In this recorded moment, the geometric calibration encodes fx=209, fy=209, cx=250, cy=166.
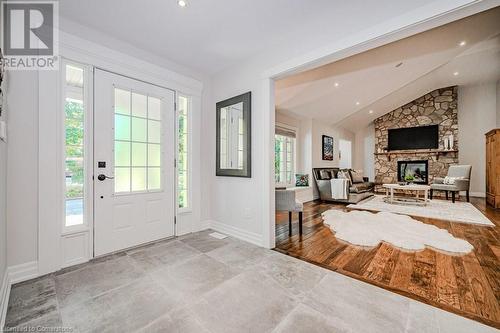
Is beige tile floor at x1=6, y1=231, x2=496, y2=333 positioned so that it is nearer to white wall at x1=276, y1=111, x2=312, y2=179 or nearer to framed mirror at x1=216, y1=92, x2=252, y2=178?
framed mirror at x1=216, y1=92, x2=252, y2=178

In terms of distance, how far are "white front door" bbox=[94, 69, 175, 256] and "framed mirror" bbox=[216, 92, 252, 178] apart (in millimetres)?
731

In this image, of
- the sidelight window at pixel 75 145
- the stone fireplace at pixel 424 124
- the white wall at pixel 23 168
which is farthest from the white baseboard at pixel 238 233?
the stone fireplace at pixel 424 124

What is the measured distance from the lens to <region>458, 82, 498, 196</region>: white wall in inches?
268

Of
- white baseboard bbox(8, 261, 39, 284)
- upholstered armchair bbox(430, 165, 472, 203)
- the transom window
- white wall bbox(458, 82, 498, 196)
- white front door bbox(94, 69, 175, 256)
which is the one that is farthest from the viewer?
white wall bbox(458, 82, 498, 196)

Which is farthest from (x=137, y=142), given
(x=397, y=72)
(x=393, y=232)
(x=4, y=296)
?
(x=397, y=72)

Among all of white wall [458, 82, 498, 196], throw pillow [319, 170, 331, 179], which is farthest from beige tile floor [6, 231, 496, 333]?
white wall [458, 82, 498, 196]

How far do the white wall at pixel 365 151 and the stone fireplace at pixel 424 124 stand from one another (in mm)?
217

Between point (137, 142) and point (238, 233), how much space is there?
1883mm

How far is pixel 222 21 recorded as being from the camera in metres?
2.25

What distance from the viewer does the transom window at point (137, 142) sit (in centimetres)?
262

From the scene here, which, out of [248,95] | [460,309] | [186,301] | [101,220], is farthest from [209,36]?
[460,309]

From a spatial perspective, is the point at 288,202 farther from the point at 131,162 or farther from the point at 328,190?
the point at 328,190

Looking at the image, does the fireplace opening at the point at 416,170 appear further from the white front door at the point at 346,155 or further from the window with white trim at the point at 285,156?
the window with white trim at the point at 285,156

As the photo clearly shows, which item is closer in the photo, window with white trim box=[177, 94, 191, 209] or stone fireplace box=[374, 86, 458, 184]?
window with white trim box=[177, 94, 191, 209]
